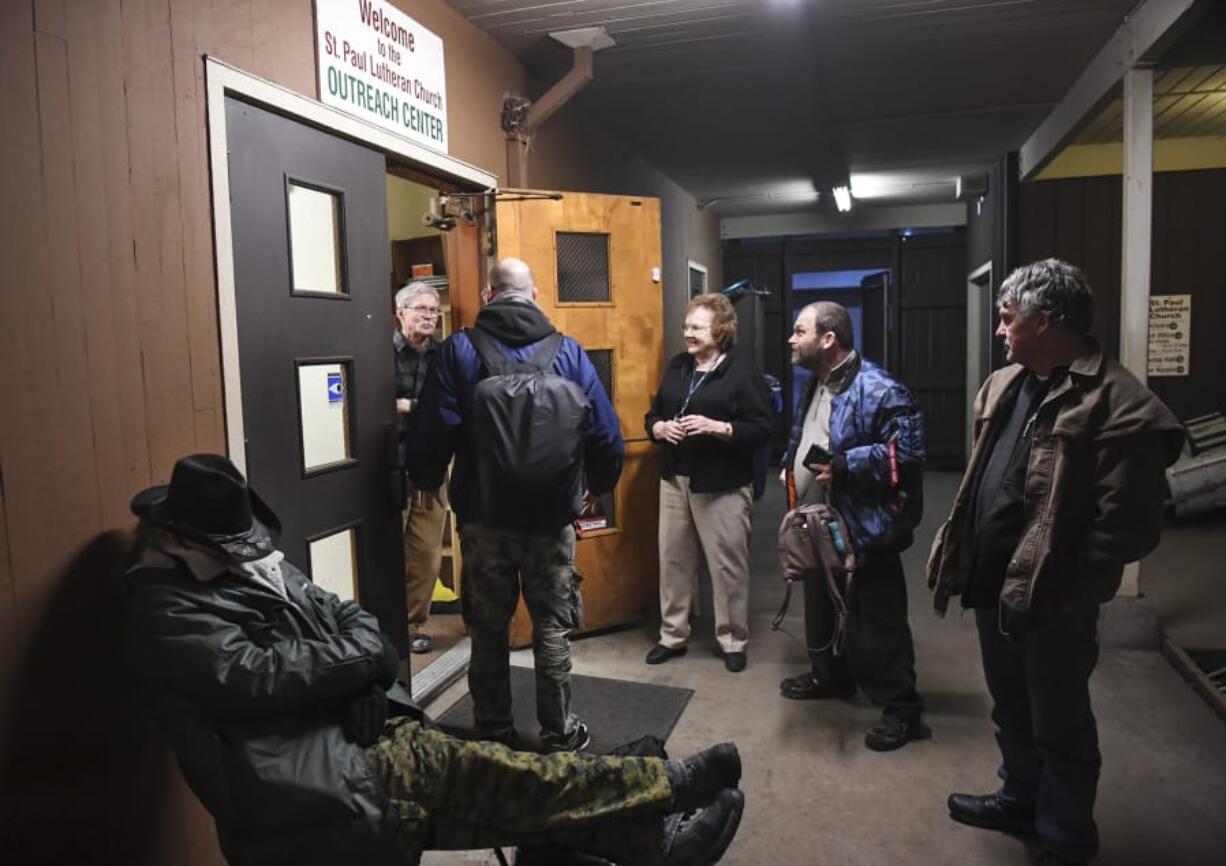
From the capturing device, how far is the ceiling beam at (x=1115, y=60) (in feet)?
9.95

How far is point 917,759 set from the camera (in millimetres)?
2518

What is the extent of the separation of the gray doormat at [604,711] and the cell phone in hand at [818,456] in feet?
3.19

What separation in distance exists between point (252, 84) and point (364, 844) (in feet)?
5.75

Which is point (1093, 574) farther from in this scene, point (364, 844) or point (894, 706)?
point (364, 844)

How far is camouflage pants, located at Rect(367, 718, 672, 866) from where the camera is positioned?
1.61 meters

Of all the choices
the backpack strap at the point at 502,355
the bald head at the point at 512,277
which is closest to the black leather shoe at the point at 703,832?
the backpack strap at the point at 502,355

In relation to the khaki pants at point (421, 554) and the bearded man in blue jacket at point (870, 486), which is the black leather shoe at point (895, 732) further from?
the khaki pants at point (421, 554)

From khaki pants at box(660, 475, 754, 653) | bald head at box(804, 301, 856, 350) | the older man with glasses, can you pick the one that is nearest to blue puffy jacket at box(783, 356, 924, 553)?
bald head at box(804, 301, 856, 350)

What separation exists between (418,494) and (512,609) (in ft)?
3.45

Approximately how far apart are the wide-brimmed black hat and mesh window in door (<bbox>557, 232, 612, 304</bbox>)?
212cm

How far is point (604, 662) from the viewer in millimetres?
3338

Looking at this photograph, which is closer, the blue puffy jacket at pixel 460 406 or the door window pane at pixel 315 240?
the door window pane at pixel 315 240

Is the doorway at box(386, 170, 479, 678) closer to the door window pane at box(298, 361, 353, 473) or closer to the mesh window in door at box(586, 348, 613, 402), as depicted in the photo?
the door window pane at box(298, 361, 353, 473)

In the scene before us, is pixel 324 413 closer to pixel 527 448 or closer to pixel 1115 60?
pixel 527 448
